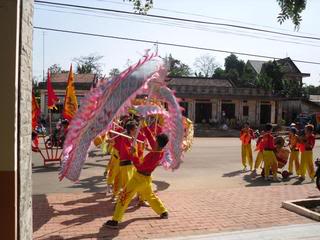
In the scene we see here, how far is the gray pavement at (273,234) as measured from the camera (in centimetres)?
646

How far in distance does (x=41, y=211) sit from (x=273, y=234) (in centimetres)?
405

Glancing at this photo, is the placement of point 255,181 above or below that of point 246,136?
below

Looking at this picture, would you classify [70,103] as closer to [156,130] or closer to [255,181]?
[156,130]

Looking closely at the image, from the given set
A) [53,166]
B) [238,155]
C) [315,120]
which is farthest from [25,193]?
[315,120]

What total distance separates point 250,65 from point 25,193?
215 feet

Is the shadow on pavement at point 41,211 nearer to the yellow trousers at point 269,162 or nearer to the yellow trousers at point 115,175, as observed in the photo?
the yellow trousers at point 115,175

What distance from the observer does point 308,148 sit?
1206cm

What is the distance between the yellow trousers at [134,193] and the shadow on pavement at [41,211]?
1251 mm

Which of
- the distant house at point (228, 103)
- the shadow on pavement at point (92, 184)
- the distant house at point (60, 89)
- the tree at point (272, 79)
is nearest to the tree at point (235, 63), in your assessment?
the tree at point (272, 79)

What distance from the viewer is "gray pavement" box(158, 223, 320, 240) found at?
646 centimetres

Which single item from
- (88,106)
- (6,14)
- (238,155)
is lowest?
(238,155)

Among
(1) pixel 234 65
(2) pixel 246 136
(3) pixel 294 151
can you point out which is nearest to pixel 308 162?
(3) pixel 294 151

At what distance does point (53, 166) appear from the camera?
1430 cm

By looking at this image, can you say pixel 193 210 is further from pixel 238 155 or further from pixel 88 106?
pixel 238 155
